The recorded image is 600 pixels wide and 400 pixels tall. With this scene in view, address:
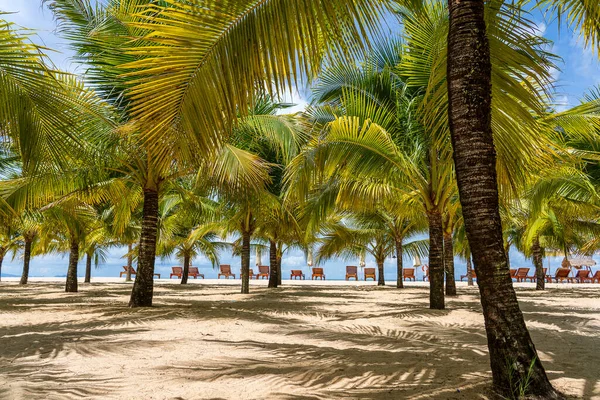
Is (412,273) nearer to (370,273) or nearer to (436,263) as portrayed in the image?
(370,273)

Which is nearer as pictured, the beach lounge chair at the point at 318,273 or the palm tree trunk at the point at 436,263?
the palm tree trunk at the point at 436,263

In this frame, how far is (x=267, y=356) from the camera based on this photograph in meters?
4.24

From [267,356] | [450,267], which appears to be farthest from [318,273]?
[267,356]

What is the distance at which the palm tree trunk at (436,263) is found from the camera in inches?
344

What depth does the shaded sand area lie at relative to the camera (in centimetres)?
306

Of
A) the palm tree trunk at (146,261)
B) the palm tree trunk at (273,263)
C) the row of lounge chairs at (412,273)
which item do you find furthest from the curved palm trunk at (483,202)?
the row of lounge chairs at (412,273)

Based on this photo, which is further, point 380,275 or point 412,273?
point 412,273

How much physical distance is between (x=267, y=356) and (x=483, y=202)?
2.65m

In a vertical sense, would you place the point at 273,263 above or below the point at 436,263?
below

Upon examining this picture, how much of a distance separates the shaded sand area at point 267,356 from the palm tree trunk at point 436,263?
1232mm

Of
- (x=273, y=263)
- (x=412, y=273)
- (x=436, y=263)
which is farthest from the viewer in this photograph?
(x=412, y=273)

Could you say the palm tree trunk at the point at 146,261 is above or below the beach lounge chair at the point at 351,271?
above

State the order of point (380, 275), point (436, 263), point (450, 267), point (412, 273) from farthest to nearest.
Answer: point (412, 273) → point (380, 275) → point (450, 267) → point (436, 263)

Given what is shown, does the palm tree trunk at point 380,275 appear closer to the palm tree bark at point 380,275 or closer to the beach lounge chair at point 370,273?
the palm tree bark at point 380,275
